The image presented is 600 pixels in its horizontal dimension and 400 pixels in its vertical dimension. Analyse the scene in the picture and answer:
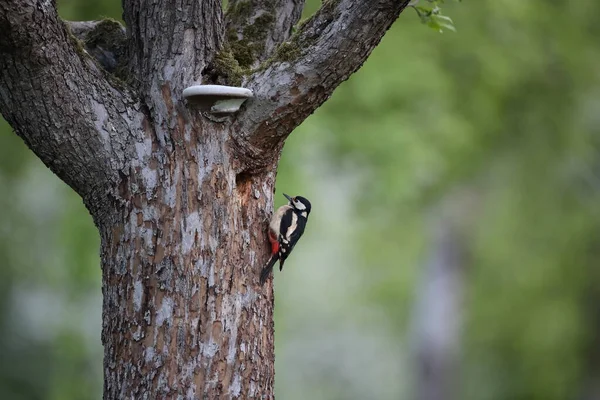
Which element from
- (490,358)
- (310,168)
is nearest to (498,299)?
(490,358)

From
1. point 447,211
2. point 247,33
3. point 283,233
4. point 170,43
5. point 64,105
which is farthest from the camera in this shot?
point 447,211

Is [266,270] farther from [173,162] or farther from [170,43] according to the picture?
[170,43]

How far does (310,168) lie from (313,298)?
64.4ft

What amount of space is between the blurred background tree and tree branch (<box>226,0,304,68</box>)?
3586 mm

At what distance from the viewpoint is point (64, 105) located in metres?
3.63

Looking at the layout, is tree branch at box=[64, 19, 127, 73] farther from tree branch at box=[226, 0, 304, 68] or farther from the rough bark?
tree branch at box=[226, 0, 304, 68]

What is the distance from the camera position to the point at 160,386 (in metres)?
3.56

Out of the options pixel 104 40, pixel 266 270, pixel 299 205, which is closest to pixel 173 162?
pixel 266 270

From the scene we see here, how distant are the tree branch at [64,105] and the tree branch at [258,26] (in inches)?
28.7

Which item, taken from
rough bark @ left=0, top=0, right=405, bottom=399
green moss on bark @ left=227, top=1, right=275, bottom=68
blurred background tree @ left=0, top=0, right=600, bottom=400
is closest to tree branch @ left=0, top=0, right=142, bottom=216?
rough bark @ left=0, top=0, right=405, bottom=399

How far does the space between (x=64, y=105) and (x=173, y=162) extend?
521 mm

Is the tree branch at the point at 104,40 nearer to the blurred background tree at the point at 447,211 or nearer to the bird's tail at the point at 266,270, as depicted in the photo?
the bird's tail at the point at 266,270

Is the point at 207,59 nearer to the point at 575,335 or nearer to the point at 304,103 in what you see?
the point at 304,103

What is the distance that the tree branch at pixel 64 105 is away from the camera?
11.4 ft
